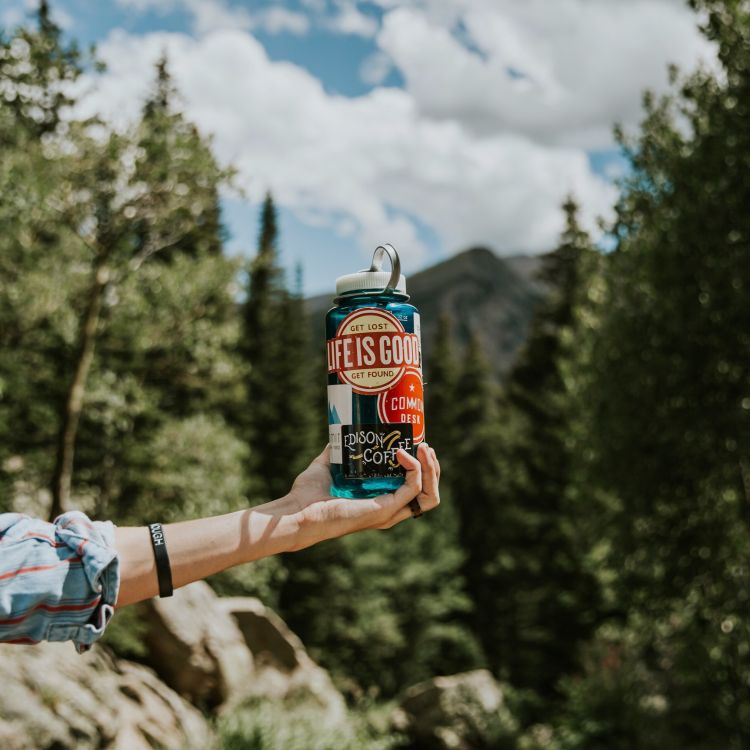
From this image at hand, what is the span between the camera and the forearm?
2053 mm

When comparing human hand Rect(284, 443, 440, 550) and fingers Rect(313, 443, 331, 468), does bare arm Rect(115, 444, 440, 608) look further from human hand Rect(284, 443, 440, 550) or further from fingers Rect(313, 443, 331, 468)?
fingers Rect(313, 443, 331, 468)

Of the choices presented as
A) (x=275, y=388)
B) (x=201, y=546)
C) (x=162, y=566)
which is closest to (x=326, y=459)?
(x=201, y=546)

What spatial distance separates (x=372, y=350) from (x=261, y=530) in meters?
0.74

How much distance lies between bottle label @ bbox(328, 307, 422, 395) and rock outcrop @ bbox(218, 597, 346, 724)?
13.1 m

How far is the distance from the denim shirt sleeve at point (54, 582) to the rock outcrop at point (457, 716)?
1885cm

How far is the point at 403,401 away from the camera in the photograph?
2.67 meters

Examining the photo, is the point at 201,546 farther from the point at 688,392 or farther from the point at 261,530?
the point at 688,392

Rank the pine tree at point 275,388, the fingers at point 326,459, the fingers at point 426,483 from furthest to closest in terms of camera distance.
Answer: the pine tree at point 275,388 < the fingers at point 326,459 < the fingers at point 426,483

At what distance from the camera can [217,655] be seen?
13422mm

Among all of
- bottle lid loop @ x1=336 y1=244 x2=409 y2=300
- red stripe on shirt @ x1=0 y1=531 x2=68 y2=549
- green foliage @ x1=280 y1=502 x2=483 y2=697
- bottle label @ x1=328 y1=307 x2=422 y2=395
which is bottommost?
green foliage @ x1=280 y1=502 x2=483 y2=697

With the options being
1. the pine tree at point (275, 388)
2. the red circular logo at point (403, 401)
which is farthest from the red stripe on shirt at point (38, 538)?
the pine tree at point (275, 388)

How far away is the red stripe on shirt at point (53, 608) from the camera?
1.84 meters

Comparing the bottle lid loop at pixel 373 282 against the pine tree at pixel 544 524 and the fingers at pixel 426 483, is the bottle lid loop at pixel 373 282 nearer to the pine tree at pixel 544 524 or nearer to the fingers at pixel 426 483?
the fingers at pixel 426 483

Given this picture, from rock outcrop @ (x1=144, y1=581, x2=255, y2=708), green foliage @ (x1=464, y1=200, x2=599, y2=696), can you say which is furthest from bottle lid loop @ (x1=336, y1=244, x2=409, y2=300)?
green foliage @ (x1=464, y1=200, x2=599, y2=696)
